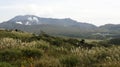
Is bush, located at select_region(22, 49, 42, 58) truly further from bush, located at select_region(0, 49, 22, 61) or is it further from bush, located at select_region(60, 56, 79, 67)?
bush, located at select_region(60, 56, 79, 67)

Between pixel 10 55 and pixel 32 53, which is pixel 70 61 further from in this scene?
pixel 10 55

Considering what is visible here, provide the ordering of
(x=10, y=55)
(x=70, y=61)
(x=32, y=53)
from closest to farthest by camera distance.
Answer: (x=70, y=61), (x=10, y=55), (x=32, y=53)

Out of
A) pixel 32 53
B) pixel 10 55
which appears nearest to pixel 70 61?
pixel 32 53

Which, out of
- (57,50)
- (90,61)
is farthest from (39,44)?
(90,61)

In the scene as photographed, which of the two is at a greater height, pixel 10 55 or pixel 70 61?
pixel 70 61

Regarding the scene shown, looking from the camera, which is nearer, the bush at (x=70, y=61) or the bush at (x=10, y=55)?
the bush at (x=70, y=61)

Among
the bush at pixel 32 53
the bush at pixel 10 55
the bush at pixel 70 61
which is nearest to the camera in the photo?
the bush at pixel 70 61

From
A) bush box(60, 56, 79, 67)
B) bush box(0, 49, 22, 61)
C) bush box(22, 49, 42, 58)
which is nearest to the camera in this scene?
bush box(60, 56, 79, 67)

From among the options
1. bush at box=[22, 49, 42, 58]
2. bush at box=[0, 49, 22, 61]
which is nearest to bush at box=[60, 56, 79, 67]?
bush at box=[22, 49, 42, 58]

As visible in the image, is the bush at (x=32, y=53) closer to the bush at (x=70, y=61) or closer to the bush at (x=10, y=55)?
the bush at (x=10, y=55)

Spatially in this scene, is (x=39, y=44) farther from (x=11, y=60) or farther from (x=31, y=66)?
(x=31, y=66)

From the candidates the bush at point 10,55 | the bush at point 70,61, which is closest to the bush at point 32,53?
the bush at point 10,55

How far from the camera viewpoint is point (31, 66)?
1135cm

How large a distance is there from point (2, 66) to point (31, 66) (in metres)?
1.03
